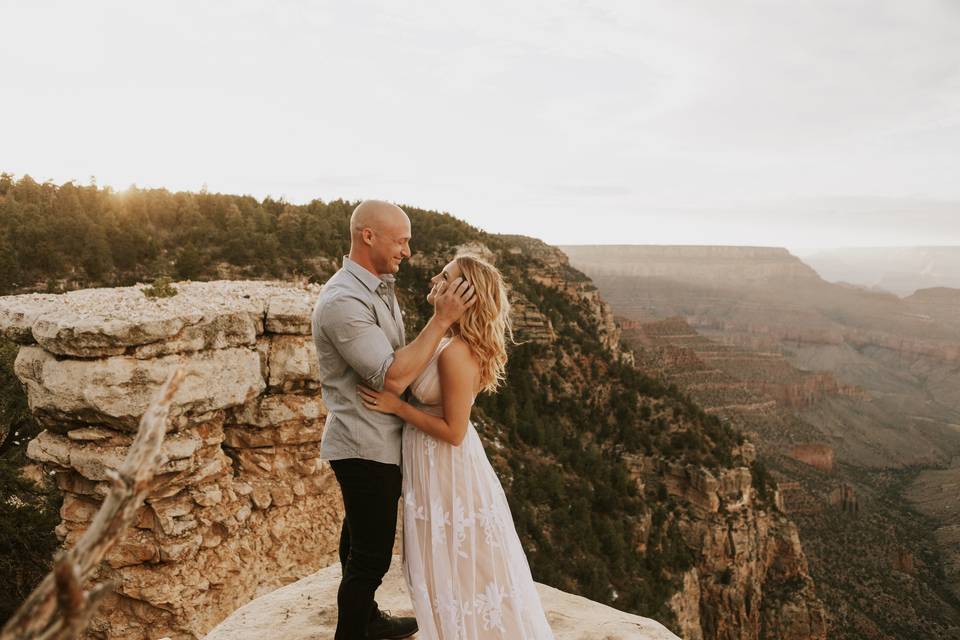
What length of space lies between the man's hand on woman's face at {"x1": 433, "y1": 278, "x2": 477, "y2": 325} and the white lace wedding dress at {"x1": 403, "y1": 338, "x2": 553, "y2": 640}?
0.67 m

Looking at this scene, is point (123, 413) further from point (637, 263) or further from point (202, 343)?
point (637, 263)

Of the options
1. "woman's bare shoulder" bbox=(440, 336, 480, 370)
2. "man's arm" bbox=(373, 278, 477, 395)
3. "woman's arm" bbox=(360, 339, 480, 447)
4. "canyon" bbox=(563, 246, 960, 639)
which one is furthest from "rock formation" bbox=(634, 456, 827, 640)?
"man's arm" bbox=(373, 278, 477, 395)

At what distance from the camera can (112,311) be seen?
561 centimetres

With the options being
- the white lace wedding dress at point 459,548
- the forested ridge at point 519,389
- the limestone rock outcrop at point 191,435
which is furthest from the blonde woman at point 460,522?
the forested ridge at point 519,389

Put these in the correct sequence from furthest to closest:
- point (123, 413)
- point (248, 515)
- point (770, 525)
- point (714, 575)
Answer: point (770, 525) < point (714, 575) < point (248, 515) < point (123, 413)

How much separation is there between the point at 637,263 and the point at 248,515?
547 ft

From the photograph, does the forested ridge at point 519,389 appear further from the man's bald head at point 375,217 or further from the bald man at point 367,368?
the man's bald head at point 375,217

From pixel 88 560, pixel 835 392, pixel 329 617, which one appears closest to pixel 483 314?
pixel 88 560

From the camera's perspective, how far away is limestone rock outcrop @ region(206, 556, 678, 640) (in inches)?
144

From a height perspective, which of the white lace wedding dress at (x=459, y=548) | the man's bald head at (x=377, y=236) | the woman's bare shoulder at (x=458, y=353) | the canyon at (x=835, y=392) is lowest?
the canyon at (x=835, y=392)

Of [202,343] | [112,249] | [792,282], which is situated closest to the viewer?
[202,343]

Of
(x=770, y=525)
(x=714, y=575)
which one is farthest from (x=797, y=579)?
(x=714, y=575)

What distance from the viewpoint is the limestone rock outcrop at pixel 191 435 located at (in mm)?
5316

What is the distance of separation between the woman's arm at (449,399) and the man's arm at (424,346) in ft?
0.25
